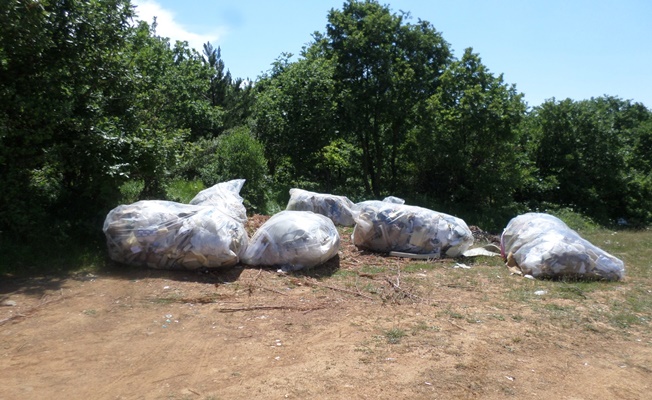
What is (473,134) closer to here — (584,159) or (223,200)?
(584,159)

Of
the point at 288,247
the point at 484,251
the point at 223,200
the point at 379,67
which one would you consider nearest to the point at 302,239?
the point at 288,247

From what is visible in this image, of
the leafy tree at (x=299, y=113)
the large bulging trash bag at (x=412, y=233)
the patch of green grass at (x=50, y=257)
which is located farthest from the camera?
the leafy tree at (x=299, y=113)

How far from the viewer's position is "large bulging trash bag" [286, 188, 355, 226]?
11289 millimetres

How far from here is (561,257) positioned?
7742 mm

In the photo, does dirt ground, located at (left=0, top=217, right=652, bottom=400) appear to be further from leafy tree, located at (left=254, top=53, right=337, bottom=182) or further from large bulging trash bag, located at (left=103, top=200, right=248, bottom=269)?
leafy tree, located at (left=254, top=53, right=337, bottom=182)

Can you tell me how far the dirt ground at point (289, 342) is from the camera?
13.6ft

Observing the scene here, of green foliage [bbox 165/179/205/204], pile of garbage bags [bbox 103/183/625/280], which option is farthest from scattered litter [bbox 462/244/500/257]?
green foliage [bbox 165/179/205/204]

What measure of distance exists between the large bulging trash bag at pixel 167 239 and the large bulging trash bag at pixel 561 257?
4.24 m

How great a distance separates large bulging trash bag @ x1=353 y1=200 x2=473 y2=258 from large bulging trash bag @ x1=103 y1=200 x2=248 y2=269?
2.79m

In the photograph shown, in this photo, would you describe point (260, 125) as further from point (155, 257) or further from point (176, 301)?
point (176, 301)

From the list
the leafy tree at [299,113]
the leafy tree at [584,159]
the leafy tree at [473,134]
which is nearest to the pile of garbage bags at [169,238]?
the leafy tree at [299,113]

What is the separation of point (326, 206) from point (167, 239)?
15.7 ft

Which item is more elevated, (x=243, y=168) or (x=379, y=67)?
(x=379, y=67)

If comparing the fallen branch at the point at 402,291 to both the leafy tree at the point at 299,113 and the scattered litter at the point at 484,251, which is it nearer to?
the scattered litter at the point at 484,251
